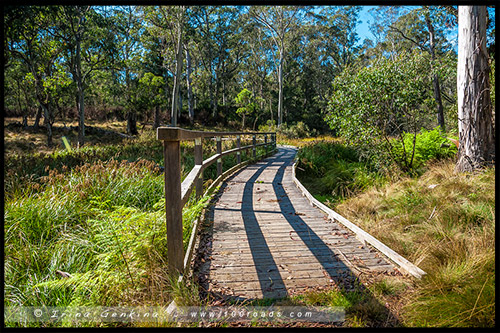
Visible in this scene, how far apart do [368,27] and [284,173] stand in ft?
117

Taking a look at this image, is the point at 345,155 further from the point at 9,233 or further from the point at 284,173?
the point at 9,233

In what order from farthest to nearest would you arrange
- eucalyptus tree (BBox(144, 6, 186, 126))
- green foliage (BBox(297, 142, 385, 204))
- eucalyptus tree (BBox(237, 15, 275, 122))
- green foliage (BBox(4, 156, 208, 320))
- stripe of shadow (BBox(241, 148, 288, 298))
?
eucalyptus tree (BBox(237, 15, 275, 122)), eucalyptus tree (BBox(144, 6, 186, 126)), green foliage (BBox(297, 142, 385, 204)), stripe of shadow (BBox(241, 148, 288, 298)), green foliage (BBox(4, 156, 208, 320))

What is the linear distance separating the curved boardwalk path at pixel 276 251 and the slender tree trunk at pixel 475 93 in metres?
3.62

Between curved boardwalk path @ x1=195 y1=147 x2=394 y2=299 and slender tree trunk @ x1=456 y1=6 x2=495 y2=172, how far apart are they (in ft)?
11.9

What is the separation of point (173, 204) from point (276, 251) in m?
1.59

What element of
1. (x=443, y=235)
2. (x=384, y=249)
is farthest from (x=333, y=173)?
(x=384, y=249)

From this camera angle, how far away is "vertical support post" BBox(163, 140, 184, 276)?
243cm

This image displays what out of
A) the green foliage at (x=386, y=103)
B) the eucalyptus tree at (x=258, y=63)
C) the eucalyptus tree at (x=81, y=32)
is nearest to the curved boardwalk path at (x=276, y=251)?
the green foliage at (x=386, y=103)

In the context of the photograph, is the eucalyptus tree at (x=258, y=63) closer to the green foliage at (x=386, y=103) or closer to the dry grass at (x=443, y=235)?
the green foliage at (x=386, y=103)

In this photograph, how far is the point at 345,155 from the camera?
12.5 m

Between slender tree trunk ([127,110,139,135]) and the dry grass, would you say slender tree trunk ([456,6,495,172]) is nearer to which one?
the dry grass

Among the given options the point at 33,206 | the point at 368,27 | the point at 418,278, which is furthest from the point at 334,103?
the point at 368,27

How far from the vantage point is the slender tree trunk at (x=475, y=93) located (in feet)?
19.2

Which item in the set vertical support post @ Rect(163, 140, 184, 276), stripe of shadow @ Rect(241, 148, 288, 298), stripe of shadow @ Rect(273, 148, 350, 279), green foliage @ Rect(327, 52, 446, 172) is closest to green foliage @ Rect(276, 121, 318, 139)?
green foliage @ Rect(327, 52, 446, 172)
